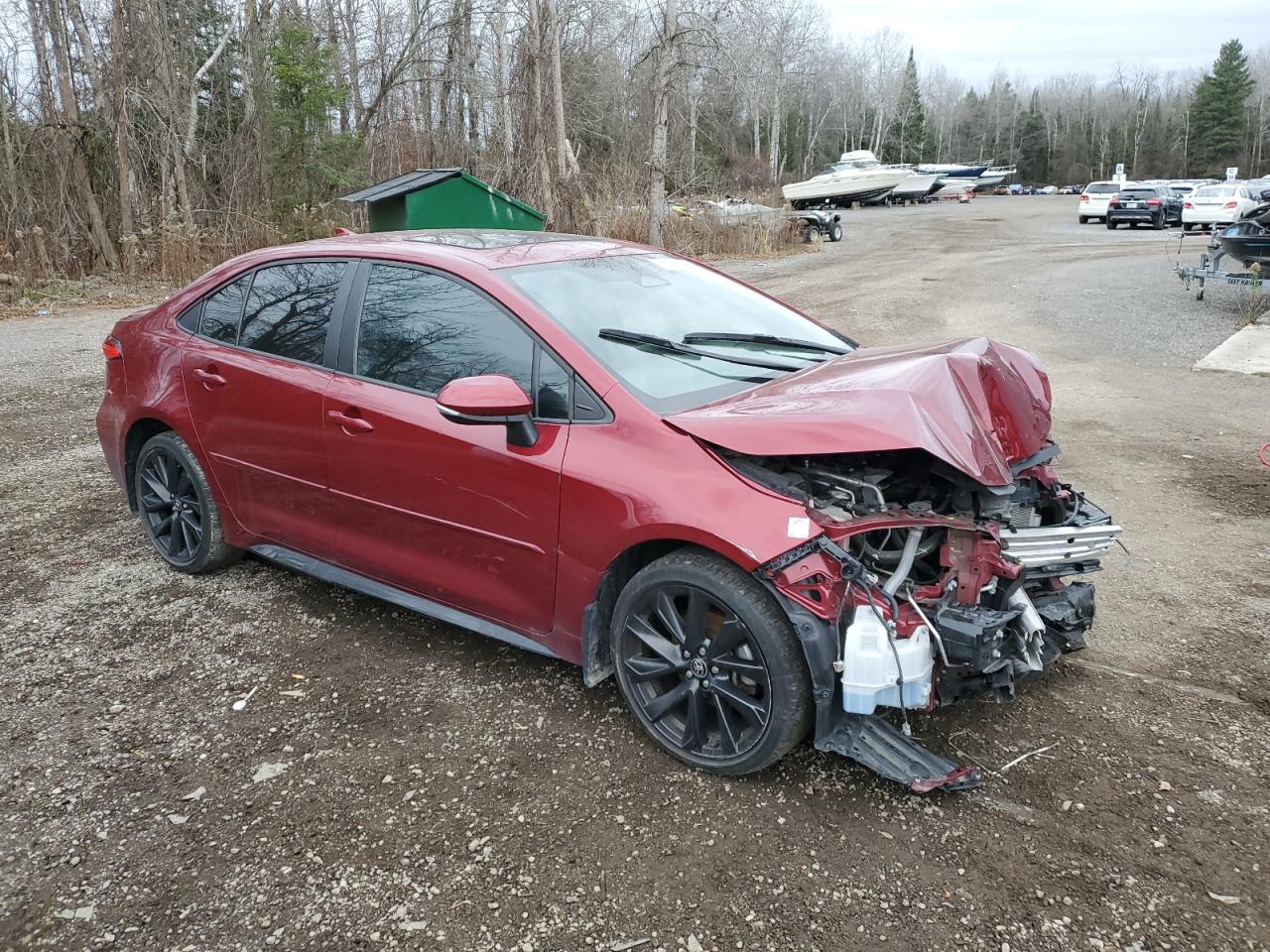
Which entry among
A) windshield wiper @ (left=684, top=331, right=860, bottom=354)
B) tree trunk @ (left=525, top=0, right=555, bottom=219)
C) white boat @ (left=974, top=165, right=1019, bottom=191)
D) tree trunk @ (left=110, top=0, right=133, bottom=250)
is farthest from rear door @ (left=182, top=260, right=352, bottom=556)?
white boat @ (left=974, top=165, right=1019, bottom=191)

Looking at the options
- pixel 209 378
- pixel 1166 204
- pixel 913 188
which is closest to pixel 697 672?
pixel 209 378

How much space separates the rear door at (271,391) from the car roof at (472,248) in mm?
115

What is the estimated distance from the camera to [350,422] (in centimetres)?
353

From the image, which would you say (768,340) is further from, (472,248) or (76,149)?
(76,149)

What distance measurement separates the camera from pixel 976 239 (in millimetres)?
27797

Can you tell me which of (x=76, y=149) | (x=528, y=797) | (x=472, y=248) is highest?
(x=76, y=149)

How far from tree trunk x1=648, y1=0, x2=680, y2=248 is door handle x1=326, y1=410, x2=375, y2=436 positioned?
17.8 metres

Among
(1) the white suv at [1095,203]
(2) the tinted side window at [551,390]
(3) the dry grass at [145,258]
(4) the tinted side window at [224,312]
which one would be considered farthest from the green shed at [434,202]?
(1) the white suv at [1095,203]

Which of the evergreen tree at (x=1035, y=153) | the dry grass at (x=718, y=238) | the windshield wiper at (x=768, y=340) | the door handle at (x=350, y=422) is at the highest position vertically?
the evergreen tree at (x=1035, y=153)

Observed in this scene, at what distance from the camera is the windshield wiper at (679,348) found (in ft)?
10.8

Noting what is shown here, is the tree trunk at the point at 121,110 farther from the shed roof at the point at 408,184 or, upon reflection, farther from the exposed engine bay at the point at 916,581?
the exposed engine bay at the point at 916,581

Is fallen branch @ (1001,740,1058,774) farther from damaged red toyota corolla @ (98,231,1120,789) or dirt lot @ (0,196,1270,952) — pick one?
damaged red toyota corolla @ (98,231,1120,789)

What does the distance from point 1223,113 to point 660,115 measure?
8140cm

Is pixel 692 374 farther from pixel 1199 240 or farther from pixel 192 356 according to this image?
pixel 1199 240
